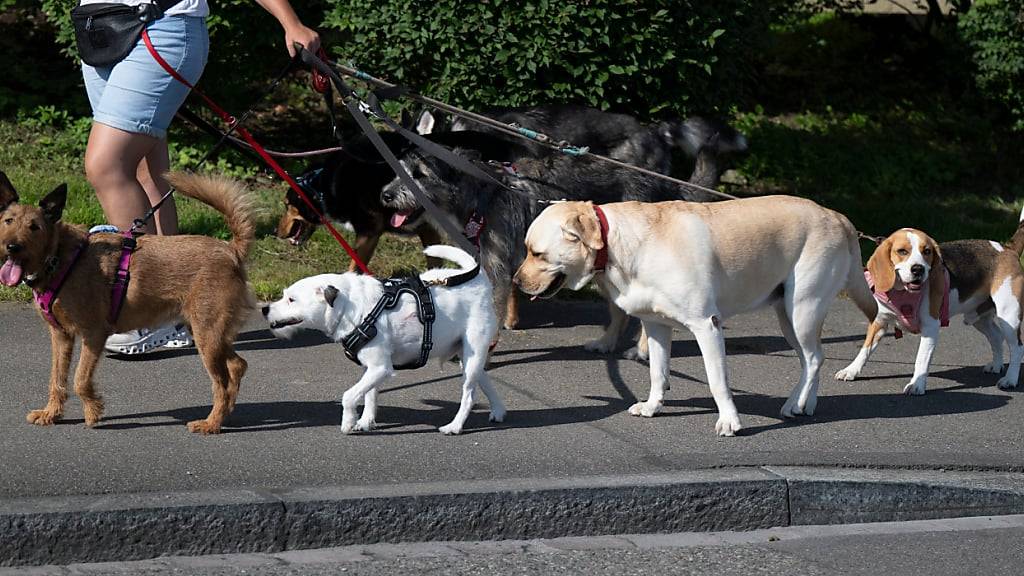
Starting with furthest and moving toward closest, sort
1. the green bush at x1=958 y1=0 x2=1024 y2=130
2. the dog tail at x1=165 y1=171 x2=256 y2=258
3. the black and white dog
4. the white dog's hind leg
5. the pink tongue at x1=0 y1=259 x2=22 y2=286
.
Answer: the green bush at x1=958 y1=0 x2=1024 y2=130
the black and white dog
the white dog's hind leg
the dog tail at x1=165 y1=171 x2=256 y2=258
the pink tongue at x1=0 y1=259 x2=22 y2=286

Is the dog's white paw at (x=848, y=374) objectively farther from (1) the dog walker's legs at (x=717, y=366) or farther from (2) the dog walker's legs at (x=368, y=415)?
(2) the dog walker's legs at (x=368, y=415)

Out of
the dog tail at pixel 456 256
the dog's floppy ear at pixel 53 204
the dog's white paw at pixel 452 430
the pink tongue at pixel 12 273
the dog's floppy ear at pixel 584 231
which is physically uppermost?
the dog's floppy ear at pixel 584 231

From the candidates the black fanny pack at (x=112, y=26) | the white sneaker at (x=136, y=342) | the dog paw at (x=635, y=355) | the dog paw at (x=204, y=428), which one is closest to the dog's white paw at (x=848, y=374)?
the dog paw at (x=635, y=355)

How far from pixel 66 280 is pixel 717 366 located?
9.85 feet

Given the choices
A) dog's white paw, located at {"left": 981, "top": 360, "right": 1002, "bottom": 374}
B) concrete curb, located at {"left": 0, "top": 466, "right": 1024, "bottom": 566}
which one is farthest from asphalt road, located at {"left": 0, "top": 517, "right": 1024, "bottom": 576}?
dog's white paw, located at {"left": 981, "top": 360, "right": 1002, "bottom": 374}

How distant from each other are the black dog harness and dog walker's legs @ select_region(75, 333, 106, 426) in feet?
3.58

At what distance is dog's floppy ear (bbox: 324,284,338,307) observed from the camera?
550cm

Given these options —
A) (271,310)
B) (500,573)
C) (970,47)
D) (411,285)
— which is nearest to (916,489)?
(500,573)

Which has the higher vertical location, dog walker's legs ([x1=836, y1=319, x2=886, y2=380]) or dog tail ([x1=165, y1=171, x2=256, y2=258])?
dog tail ([x1=165, y1=171, x2=256, y2=258])

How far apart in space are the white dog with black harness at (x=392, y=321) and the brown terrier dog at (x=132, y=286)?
28 cm

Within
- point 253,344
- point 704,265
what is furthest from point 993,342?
point 253,344

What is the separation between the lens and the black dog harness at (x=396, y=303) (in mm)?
5570

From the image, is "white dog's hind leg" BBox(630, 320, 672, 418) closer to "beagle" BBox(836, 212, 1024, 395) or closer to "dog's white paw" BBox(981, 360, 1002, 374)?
"beagle" BBox(836, 212, 1024, 395)

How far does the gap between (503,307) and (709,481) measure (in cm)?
241
